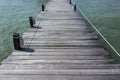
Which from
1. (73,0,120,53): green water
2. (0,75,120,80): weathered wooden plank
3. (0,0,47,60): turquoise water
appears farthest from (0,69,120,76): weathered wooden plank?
(73,0,120,53): green water

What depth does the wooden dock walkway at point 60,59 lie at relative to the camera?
539 centimetres

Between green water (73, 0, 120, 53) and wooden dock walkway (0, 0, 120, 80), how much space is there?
311 cm

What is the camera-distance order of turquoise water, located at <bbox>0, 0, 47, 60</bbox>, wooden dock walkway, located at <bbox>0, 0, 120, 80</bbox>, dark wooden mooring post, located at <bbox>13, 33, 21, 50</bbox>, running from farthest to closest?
turquoise water, located at <bbox>0, 0, 47, 60</bbox> < dark wooden mooring post, located at <bbox>13, 33, 21, 50</bbox> < wooden dock walkway, located at <bbox>0, 0, 120, 80</bbox>

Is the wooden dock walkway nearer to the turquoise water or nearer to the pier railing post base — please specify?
the pier railing post base

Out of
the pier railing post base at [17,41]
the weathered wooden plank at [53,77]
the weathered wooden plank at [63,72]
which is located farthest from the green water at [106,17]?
the pier railing post base at [17,41]

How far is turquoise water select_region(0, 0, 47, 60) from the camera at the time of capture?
11140 millimetres

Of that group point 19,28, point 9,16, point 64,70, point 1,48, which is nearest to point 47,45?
point 64,70

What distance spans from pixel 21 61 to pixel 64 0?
1657 centimetres

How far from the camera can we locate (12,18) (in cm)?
1664

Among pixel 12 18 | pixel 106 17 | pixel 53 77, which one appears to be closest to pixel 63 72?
pixel 53 77

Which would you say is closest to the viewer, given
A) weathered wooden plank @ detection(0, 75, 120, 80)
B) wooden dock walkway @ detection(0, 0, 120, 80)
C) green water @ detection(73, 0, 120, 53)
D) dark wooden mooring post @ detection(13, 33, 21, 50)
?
weathered wooden plank @ detection(0, 75, 120, 80)

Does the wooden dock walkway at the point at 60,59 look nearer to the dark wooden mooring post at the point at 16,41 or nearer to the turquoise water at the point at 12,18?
the dark wooden mooring post at the point at 16,41

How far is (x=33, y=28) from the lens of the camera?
392 inches

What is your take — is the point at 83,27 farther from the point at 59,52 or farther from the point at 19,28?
the point at 19,28
